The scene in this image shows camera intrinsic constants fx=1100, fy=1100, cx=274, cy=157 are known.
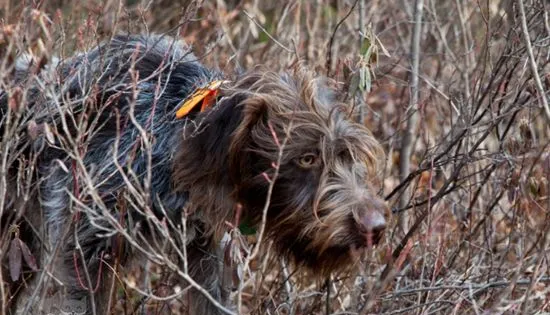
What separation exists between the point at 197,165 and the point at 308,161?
534mm

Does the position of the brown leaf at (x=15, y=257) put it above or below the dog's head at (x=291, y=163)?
below

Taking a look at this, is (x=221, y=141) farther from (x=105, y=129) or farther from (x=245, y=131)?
(x=105, y=129)

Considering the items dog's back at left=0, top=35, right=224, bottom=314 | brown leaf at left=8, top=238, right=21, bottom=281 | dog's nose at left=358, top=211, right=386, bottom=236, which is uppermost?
dog's nose at left=358, top=211, right=386, bottom=236

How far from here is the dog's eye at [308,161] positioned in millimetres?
4691

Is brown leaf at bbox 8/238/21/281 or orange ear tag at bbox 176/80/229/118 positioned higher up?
orange ear tag at bbox 176/80/229/118

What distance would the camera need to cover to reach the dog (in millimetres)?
4574

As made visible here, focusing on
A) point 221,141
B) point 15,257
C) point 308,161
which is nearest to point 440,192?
point 308,161

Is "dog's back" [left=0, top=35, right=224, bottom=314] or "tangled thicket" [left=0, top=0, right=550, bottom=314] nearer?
"tangled thicket" [left=0, top=0, right=550, bottom=314]

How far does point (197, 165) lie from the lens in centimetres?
492

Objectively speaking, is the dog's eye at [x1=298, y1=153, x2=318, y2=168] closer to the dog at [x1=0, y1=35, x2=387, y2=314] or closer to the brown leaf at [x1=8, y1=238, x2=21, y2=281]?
the dog at [x1=0, y1=35, x2=387, y2=314]

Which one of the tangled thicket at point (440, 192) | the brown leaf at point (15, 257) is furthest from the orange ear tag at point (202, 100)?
the brown leaf at point (15, 257)

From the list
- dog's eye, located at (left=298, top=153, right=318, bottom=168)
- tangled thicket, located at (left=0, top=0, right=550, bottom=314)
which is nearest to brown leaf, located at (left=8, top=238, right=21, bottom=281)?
tangled thicket, located at (left=0, top=0, right=550, bottom=314)

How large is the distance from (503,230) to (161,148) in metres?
2.73

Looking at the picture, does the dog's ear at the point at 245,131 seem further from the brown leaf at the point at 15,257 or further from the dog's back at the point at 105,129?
the brown leaf at the point at 15,257
